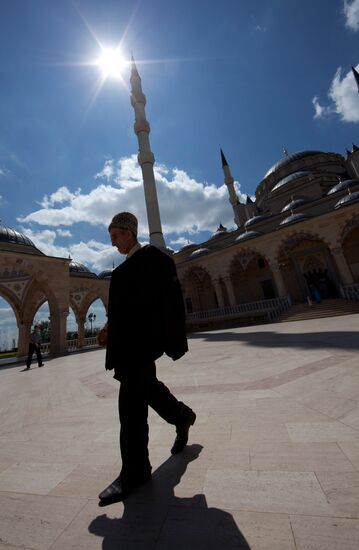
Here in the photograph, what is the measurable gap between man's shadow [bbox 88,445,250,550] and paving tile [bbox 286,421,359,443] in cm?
84

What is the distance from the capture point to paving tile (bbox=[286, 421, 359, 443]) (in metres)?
1.59

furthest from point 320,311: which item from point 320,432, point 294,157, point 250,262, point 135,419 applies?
point 294,157

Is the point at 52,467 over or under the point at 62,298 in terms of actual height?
under

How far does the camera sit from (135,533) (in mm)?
1022

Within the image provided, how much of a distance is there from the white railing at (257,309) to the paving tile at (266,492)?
1527cm

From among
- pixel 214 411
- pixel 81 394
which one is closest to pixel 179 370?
pixel 81 394

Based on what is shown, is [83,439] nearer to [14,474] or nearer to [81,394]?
[14,474]

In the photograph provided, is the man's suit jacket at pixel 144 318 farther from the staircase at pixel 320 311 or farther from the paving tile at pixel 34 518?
the staircase at pixel 320 311

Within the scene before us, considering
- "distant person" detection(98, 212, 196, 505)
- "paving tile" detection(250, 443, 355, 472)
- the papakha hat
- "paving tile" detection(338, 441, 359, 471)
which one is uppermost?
the papakha hat

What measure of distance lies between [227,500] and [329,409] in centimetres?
131

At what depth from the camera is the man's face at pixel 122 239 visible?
179cm

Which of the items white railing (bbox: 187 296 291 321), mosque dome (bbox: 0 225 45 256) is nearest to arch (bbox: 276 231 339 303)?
white railing (bbox: 187 296 291 321)

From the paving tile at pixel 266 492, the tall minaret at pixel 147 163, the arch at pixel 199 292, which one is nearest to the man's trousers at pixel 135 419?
the paving tile at pixel 266 492

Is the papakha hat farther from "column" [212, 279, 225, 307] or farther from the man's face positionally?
"column" [212, 279, 225, 307]
